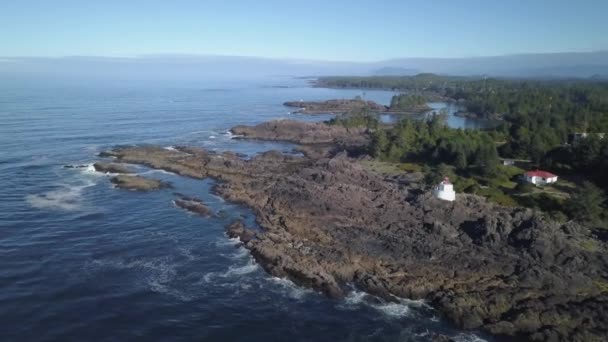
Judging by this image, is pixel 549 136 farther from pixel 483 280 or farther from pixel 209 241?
pixel 209 241

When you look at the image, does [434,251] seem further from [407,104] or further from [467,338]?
[407,104]

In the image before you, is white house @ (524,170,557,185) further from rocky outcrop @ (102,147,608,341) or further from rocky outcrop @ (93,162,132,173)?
rocky outcrop @ (93,162,132,173)

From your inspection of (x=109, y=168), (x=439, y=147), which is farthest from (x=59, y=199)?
(x=439, y=147)

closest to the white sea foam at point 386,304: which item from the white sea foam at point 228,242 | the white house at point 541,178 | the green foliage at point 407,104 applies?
the white sea foam at point 228,242

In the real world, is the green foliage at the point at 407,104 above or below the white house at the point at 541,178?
below

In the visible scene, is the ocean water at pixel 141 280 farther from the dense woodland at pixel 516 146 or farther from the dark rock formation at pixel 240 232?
the dense woodland at pixel 516 146
